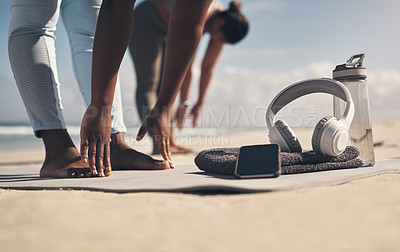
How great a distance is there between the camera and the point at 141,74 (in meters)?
2.89

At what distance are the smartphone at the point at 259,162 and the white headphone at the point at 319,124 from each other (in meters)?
0.16

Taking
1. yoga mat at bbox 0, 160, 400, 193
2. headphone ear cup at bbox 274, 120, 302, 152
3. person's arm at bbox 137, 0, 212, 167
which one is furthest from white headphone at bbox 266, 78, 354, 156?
person's arm at bbox 137, 0, 212, 167

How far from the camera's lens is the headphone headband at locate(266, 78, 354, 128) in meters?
1.32

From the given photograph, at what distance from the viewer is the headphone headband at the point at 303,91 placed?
1318 mm

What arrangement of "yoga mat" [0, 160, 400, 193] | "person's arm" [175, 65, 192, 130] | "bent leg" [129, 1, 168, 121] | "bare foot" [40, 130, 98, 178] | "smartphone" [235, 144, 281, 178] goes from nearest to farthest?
"yoga mat" [0, 160, 400, 193], "smartphone" [235, 144, 281, 178], "bare foot" [40, 130, 98, 178], "bent leg" [129, 1, 168, 121], "person's arm" [175, 65, 192, 130]

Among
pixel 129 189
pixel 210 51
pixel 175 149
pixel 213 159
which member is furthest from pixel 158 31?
pixel 129 189

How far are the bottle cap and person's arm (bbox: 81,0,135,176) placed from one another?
0.90 m

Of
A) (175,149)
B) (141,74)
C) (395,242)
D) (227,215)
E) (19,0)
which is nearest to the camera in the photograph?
(395,242)

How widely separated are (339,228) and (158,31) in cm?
256

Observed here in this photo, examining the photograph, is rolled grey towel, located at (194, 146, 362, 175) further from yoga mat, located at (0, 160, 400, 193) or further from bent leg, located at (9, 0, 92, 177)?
bent leg, located at (9, 0, 92, 177)

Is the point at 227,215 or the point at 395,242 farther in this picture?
the point at 227,215

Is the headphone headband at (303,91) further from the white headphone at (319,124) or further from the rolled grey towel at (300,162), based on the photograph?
the rolled grey towel at (300,162)

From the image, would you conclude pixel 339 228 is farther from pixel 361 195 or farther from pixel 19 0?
pixel 19 0

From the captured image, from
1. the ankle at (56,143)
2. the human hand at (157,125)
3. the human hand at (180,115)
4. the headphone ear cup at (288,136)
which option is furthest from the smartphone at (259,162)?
the human hand at (180,115)
